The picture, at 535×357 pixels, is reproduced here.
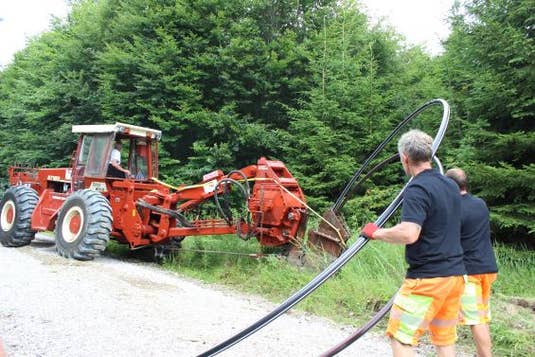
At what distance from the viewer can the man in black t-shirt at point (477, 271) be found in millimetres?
3951

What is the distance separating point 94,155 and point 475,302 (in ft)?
26.4

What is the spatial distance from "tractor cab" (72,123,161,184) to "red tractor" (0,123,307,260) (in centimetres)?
2

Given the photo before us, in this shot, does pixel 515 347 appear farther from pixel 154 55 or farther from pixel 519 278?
pixel 154 55

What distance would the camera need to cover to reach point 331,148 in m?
11.8

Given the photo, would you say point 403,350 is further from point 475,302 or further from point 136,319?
point 136,319

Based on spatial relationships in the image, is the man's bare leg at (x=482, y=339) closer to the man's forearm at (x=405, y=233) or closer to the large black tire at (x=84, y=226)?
the man's forearm at (x=405, y=233)

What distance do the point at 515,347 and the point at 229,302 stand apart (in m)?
3.29

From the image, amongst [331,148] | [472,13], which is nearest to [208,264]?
[331,148]

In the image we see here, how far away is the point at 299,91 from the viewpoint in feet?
47.8

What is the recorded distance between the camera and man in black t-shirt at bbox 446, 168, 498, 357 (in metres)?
3.95

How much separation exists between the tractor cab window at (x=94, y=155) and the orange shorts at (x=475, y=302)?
7520 mm

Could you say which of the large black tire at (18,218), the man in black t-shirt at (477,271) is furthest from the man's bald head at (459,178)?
the large black tire at (18,218)

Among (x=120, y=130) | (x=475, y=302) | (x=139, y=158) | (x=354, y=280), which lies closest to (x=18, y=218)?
(x=139, y=158)

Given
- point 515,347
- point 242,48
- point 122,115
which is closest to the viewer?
point 515,347
